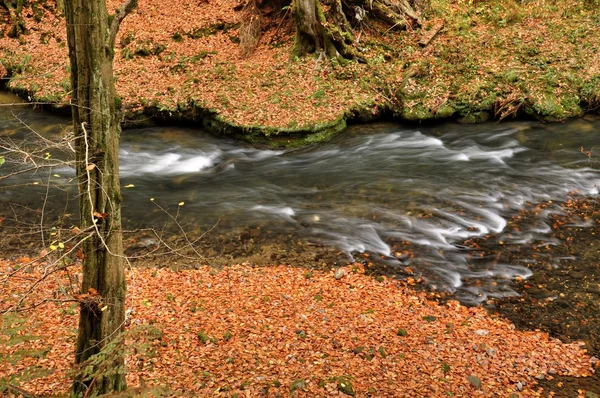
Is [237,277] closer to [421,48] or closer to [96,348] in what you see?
[96,348]

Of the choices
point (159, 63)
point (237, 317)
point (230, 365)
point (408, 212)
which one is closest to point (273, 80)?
point (159, 63)

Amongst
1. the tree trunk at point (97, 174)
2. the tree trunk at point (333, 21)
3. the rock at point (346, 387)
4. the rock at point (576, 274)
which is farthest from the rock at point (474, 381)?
the tree trunk at point (333, 21)

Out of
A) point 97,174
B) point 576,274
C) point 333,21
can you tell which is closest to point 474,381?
point 576,274

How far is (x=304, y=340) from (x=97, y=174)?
11.7ft

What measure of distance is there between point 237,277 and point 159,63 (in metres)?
11.3

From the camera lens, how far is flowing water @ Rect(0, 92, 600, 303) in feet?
29.8

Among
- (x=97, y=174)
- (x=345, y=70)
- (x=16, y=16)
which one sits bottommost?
(x=97, y=174)

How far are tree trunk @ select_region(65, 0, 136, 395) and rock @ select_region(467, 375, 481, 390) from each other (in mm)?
3936

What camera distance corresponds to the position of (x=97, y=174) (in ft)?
13.7

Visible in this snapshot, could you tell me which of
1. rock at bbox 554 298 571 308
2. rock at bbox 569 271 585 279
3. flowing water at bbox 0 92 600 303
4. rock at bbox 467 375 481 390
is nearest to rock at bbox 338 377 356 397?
rock at bbox 467 375 481 390

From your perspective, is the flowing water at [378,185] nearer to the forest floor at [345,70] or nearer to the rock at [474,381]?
the forest floor at [345,70]

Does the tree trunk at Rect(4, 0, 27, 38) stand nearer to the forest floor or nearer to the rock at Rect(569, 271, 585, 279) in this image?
the forest floor

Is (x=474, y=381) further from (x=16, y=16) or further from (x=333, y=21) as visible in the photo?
(x=16, y=16)

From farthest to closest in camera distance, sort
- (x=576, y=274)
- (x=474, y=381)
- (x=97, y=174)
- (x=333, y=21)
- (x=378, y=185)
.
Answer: (x=333, y=21) → (x=378, y=185) → (x=576, y=274) → (x=474, y=381) → (x=97, y=174)
